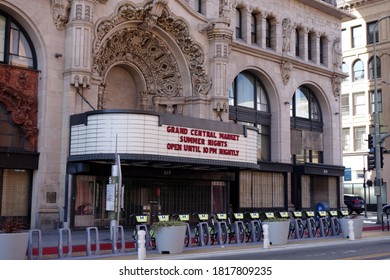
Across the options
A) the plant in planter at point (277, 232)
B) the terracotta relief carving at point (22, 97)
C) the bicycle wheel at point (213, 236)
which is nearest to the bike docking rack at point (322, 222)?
the plant in planter at point (277, 232)

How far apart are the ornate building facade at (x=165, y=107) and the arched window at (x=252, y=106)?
0.34 ft

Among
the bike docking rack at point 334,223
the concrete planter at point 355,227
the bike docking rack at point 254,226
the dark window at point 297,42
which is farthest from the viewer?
the dark window at point 297,42

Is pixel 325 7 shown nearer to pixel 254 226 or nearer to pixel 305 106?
pixel 305 106

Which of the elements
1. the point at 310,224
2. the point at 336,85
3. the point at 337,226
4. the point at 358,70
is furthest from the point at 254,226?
the point at 358,70

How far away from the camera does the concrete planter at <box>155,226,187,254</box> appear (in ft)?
59.4

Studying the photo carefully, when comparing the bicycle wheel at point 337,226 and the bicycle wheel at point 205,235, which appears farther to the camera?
the bicycle wheel at point 337,226

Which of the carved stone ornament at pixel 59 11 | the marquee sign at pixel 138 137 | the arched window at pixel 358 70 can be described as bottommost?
the marquee sign at pixel 138 137

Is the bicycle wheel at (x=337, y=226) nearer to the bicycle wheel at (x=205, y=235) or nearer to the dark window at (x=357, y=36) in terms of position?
the bicycle wheel at (x=205, y=235)

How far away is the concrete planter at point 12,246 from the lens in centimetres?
1429

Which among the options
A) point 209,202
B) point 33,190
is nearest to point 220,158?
point 209,202

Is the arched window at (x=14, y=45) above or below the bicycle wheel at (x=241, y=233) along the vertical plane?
above

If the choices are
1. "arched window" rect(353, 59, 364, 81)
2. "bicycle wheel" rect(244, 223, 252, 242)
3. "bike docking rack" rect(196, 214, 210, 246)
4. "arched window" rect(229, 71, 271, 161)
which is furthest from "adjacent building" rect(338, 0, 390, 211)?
"bike docking rack" rect(196, 214, 210, 246)

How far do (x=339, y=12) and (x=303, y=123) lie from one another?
10278 mm

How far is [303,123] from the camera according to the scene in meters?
42.1
